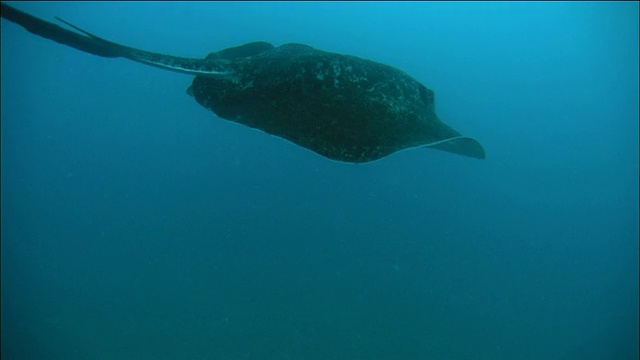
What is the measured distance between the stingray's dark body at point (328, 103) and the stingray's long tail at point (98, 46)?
1.24ft

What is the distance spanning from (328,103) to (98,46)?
6.81 feet

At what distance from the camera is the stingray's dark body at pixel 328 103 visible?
3.63m

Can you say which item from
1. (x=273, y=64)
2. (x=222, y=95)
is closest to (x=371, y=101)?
(x=273, y=64)

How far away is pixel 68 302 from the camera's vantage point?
6406 mm

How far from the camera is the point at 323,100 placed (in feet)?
13.0

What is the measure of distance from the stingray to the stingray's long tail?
0.01 m

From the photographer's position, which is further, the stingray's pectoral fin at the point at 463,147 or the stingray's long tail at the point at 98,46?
the stingray's pectoral fin at the point at 463,147

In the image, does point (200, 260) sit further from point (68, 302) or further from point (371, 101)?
point (371, 101)

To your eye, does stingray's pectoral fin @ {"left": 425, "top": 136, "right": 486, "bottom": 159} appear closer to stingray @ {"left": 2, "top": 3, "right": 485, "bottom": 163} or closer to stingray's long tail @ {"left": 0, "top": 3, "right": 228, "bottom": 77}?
stingray @ {"left": 2, "top": 3, "right": 485, "bottom": 163}

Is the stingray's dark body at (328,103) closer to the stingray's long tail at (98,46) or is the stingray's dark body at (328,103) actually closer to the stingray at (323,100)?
the stingray at (323,100)

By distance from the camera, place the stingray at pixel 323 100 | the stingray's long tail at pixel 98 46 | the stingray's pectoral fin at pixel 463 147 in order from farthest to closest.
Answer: the stingray's pectoral fin at pixel 463 147, the stingray at pixel 323 100, the stingray's long tail at pixel 98 46

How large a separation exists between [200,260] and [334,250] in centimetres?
249

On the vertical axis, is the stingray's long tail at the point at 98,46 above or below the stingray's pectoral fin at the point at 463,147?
above

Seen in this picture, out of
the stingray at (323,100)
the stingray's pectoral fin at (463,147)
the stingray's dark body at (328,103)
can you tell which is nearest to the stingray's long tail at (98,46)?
the stingray at (323,100)
